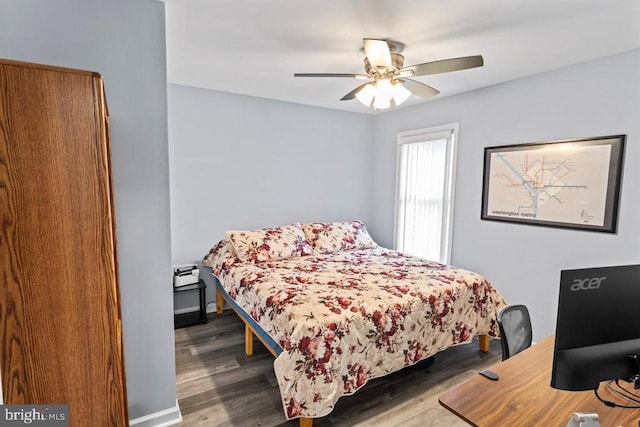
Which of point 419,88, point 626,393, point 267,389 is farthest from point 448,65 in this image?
point 267,389

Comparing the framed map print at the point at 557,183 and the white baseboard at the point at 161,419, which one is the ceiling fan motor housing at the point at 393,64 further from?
the white baseboard at the point at 161,419

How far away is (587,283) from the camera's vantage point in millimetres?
986

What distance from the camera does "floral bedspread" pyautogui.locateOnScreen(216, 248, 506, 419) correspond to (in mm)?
1860

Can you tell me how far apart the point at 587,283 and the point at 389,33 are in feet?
5.94

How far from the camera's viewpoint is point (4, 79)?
1079 millimetres

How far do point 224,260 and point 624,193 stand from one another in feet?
11.0

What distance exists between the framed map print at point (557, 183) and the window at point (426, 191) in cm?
47

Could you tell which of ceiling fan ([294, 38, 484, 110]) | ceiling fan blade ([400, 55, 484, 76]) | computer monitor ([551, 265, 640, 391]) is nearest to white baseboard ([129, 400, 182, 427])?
computer monitor ([551, 265, 640, 391])

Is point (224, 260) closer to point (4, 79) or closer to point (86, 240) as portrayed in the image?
point (86, 240)

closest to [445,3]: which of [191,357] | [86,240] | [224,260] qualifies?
[86,240]

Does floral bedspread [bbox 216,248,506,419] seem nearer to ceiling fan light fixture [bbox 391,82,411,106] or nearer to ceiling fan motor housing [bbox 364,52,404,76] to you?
ceiling fan light fixture [bbox 391,82,411,106]

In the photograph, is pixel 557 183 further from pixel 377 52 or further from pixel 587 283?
pixel 587 283

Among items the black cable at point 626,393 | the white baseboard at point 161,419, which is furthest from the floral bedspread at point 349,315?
the black cable at point 626,393

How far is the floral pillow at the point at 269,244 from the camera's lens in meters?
3.21
